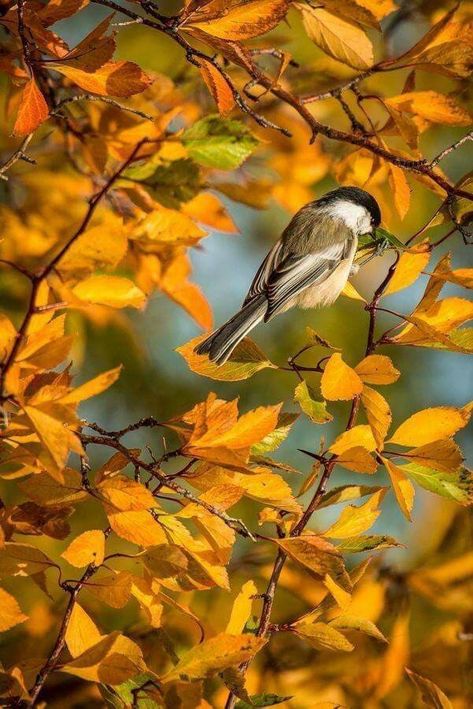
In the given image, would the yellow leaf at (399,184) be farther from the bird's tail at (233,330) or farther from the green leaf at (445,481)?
the green leaf at (445,481)

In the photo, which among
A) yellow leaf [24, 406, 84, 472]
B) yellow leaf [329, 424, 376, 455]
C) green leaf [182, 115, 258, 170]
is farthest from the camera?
green leaf [182, 115, 258, 170]

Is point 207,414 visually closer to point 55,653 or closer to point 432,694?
point 55,653

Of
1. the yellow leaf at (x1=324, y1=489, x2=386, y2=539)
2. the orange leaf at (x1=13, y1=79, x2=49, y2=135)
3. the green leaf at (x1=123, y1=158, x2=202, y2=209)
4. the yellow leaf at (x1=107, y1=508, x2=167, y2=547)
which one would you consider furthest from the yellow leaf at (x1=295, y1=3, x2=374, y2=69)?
the yellow leaf at (x1=107, y1=508, x2=167, y2=547)

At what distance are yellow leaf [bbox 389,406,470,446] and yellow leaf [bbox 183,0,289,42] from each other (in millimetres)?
518

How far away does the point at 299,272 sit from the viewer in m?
2.33

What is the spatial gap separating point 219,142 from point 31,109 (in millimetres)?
417

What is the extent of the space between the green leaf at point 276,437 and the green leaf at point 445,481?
15 centimetres

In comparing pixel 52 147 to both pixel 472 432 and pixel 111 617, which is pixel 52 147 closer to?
pixel 111 617

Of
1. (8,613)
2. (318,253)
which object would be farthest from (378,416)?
(318,253)

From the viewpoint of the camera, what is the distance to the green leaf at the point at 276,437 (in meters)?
1.10

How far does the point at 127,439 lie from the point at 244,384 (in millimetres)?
480

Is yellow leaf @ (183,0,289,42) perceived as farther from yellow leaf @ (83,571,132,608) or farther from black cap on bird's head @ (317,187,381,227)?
black cap on bird's head @ (317,187,381,227)

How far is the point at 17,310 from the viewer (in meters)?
1.82

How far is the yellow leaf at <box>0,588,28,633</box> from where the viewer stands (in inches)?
36.2
